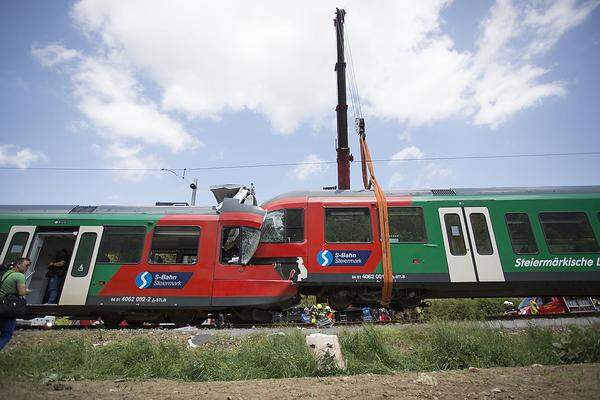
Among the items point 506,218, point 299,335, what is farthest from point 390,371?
point 506,218

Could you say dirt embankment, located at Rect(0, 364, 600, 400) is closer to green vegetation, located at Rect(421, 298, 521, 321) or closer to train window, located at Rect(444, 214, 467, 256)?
train window, located at Rect(444, 214, 467, 256)

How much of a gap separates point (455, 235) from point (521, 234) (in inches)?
62.6

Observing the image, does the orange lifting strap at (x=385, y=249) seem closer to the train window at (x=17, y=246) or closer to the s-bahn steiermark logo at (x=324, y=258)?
the s-bahn steiermark logo at (x=324, y=258)

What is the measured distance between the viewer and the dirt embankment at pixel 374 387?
3.70 metres

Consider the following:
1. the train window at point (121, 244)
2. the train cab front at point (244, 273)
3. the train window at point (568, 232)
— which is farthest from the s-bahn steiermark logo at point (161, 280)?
the train window at point (568, 232)

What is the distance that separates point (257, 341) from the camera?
5.90m

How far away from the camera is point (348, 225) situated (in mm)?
8719

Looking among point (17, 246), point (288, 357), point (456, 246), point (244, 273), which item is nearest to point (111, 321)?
point (17, 246)

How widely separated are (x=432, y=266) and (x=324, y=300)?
9.15 ft

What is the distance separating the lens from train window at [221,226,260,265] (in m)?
8.57

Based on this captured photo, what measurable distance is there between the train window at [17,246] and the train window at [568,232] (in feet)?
41.7

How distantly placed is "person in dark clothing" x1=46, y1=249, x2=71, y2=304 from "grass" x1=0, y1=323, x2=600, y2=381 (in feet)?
11.2

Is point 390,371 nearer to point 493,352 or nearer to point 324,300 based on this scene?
point 493,352

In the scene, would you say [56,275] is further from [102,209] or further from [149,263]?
[149,263]
